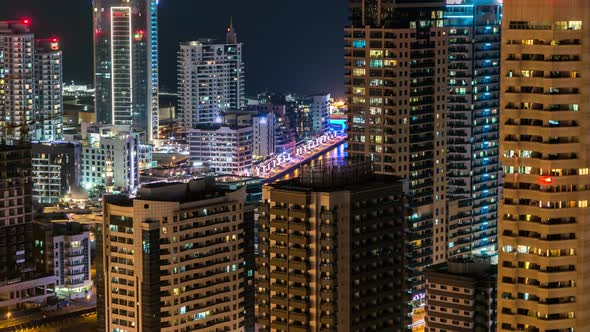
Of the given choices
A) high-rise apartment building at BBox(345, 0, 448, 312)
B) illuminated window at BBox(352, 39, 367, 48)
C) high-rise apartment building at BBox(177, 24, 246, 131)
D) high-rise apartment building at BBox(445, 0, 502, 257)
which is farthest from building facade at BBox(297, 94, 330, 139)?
illuminated window at BBox(352, 39, 367, 48)

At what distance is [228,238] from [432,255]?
1020 centimetres

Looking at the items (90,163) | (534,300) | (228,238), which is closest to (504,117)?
(534,300)

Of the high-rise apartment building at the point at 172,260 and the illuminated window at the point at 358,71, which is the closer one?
the high-rise apartment building at the point at 172,260

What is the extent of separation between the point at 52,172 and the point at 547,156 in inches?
1572

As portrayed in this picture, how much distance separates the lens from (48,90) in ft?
238

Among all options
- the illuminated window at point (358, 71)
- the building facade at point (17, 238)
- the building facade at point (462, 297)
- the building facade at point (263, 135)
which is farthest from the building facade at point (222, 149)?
the building facade at point (462, 297)

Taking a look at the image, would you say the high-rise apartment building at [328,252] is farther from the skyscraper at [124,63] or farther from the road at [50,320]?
the skyscraper at [124,63]

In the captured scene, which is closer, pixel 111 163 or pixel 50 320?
pixel 50 320

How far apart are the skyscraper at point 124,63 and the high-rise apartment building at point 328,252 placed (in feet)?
141

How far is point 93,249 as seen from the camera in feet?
167

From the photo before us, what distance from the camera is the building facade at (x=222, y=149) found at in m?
68.4

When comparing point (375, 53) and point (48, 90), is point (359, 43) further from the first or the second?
point (48, 90)

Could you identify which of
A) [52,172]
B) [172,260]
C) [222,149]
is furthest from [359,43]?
[222,149]

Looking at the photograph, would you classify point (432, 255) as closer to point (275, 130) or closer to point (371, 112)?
point (371, 112)
